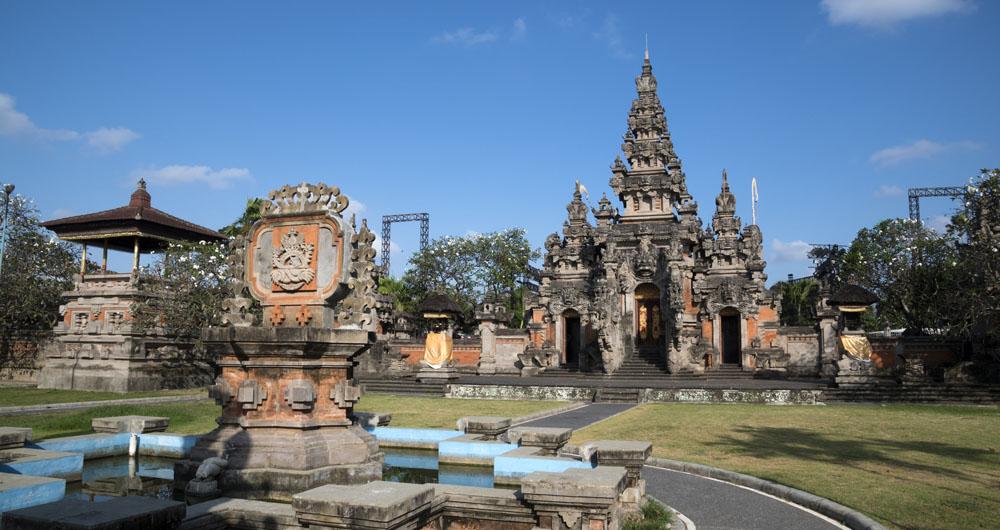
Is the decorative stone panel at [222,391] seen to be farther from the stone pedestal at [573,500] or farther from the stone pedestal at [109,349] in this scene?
the stone pedestal at [109,349]

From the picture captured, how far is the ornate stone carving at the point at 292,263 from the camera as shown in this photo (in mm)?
8703

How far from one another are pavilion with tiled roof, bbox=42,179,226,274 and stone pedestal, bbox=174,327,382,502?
24235 mm

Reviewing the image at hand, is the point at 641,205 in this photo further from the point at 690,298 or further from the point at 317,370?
the point at 317,370

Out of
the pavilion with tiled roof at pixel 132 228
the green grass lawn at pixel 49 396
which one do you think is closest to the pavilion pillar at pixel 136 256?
the pavilion with tiled roof at pixel 132 228

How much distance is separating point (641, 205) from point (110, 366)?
30.7 meters

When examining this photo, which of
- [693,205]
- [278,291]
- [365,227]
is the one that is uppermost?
[693,205]

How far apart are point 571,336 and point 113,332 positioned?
24.7m

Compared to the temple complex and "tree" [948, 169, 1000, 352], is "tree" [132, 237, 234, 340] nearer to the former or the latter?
the temple complex

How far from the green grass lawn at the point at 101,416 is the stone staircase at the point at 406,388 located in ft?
32.4

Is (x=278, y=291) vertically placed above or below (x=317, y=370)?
above

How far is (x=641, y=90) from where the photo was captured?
46.0 m

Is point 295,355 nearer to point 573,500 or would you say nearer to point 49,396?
point 573,500

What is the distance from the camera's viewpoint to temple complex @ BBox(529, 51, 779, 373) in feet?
115

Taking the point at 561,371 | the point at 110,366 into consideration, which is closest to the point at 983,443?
the point at 561,371
